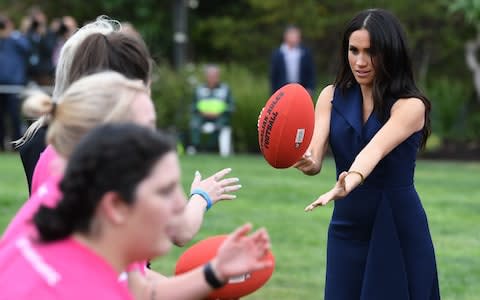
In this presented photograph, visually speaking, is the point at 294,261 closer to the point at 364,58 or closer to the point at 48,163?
the point at 364,58

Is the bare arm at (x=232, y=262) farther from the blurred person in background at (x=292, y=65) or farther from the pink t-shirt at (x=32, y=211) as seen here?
the blurred person in background at (x=292, y=65)

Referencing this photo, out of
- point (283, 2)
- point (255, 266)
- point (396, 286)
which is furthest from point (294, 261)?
point (283, 2)

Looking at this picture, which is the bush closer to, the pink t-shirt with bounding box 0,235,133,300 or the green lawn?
the green lawn

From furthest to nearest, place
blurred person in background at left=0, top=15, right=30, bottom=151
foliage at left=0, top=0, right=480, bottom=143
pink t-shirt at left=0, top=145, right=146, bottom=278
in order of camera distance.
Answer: foliage at left=0, top=0, right=480, bottom=143, blurred person in background at left=0, top=15, right=30, bottom=151, pink t-shirt at left=0, top=145, right=146, bottom=278

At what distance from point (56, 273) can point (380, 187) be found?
3.20m

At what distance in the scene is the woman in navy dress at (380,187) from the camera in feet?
18.6

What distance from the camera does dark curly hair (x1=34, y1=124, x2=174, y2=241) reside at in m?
2.74

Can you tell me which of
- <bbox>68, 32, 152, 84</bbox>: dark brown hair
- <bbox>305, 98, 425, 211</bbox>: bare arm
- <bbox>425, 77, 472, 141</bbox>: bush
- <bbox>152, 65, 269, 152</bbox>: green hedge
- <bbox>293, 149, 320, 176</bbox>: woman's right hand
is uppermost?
<bbox>68, 32, 152, 84</bbox>: dark brown hair

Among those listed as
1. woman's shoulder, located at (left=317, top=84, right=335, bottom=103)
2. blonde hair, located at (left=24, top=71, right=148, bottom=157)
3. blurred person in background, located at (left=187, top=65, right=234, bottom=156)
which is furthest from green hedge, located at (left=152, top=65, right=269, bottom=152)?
blonde hair, located at (left=24, top=71, right=148, bottom=157)

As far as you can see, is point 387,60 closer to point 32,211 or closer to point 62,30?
point 32,211

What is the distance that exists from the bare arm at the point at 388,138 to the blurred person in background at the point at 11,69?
15.4 metres

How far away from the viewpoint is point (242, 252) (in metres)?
3.06

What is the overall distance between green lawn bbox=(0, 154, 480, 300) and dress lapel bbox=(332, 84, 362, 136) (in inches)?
104

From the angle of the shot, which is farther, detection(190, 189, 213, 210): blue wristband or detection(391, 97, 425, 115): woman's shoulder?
detection(391, 97, 425, 115): woman's shoulder
